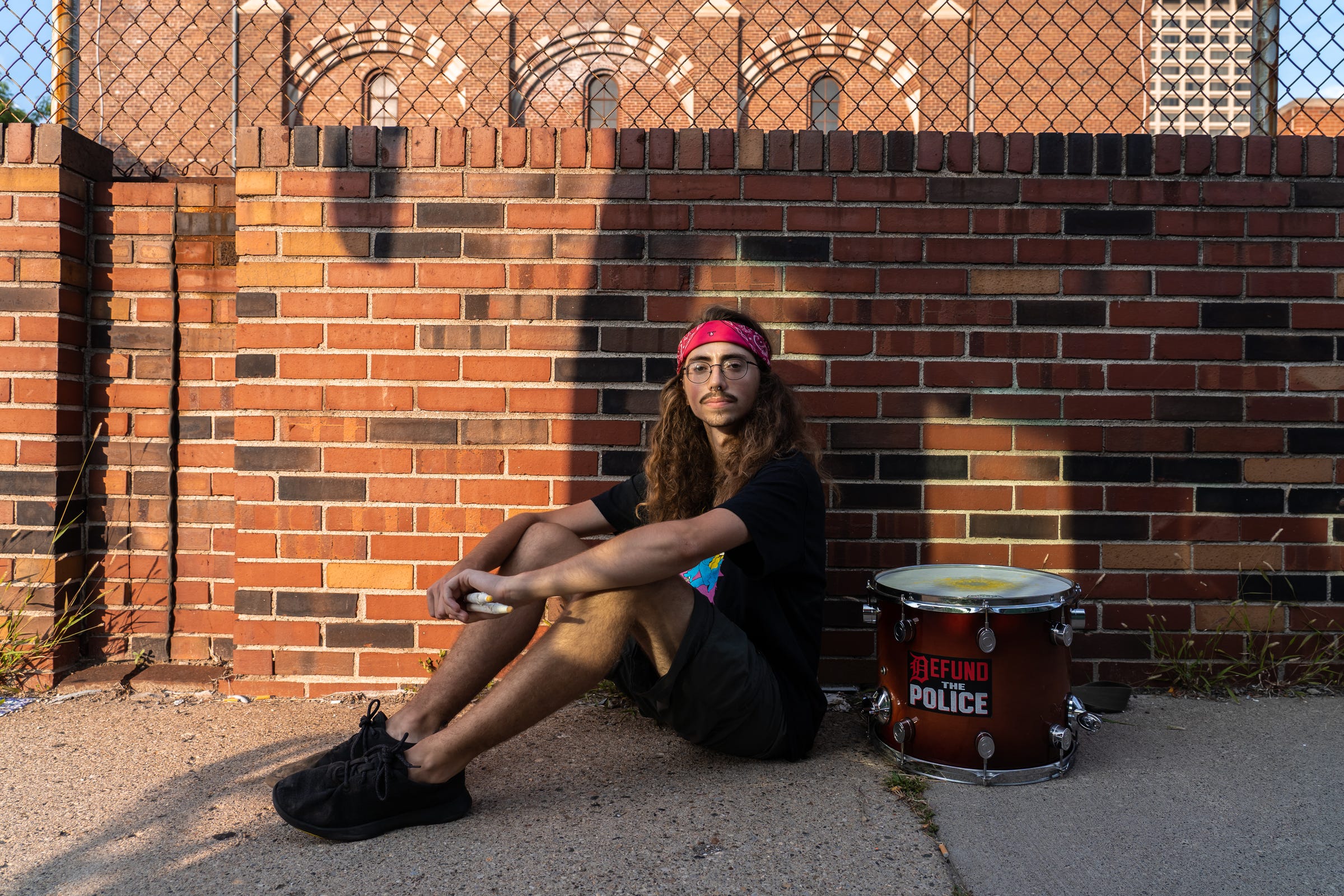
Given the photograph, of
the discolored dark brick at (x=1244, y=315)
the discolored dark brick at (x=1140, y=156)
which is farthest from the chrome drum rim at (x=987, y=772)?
the discolored dark brick at (x=1140, y=156)

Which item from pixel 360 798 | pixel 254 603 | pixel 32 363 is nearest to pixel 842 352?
pixel 360 798

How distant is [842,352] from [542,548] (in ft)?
4.35

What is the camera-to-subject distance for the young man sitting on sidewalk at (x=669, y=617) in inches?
77.7

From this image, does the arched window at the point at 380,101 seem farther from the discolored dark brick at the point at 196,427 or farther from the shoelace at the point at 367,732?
the shoelace at the point at 367,732

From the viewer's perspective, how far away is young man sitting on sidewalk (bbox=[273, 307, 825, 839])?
197 cm

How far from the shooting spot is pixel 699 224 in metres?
2.96

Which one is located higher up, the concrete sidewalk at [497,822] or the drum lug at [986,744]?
the drum lug at [986,744]

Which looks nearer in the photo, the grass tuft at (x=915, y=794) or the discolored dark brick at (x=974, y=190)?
the grass tuft at (x=915, y=794)

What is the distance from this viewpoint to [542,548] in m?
2.23

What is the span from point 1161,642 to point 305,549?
9.89 feet

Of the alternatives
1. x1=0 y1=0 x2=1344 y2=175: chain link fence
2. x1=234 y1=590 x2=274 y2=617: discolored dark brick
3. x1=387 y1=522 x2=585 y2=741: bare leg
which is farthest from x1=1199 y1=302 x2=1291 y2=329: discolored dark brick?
x1=0 y1=0 x2=1344 y2=175: chain link fence

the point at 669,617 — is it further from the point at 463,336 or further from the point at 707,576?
the point at 463,336

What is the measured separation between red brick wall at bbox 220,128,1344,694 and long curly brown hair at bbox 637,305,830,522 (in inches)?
14.8

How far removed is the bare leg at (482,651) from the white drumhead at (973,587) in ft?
2.95
